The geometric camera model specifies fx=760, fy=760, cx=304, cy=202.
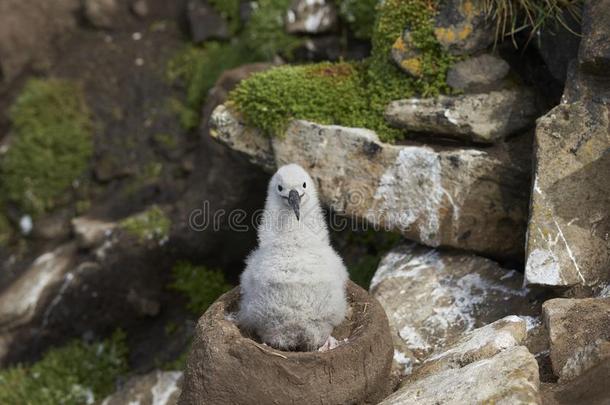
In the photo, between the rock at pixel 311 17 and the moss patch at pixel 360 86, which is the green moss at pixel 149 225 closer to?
the moss patch at pixel 360 86

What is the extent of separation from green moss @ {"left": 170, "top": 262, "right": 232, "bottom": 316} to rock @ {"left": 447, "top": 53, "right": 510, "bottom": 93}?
13.1 feet

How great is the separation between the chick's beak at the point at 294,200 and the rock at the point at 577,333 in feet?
6.25

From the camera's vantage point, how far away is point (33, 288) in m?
9.69

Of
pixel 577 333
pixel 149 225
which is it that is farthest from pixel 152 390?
pixel 577 333

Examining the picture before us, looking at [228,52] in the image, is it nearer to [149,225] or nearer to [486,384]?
[149,225]

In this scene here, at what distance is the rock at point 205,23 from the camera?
10.9 meters

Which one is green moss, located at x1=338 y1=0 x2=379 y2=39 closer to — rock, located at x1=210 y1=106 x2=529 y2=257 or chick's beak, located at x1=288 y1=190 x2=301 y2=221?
rock, located at x1=210 y1=106 x2=529 y2=257

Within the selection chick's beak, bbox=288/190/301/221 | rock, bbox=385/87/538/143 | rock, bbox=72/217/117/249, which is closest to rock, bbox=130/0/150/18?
rock, bbox=72/217/117/249

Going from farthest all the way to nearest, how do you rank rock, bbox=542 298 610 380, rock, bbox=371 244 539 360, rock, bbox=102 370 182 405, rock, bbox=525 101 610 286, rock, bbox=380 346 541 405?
rock, bbox=102 370 182 405
rock, bbox=371 244 539 360
rock, bbox=525 101 610 286
rock, bbox=542 298 610 380
rock, bbox=380 346 541 405

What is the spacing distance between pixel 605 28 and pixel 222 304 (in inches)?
147

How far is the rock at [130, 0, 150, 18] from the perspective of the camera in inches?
463

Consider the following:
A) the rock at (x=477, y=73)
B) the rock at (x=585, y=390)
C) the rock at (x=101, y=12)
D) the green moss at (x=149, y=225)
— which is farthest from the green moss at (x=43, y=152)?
the rock at (x=585, y=390)

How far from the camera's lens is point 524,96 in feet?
22.7

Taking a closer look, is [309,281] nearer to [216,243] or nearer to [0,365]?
[216,243]
